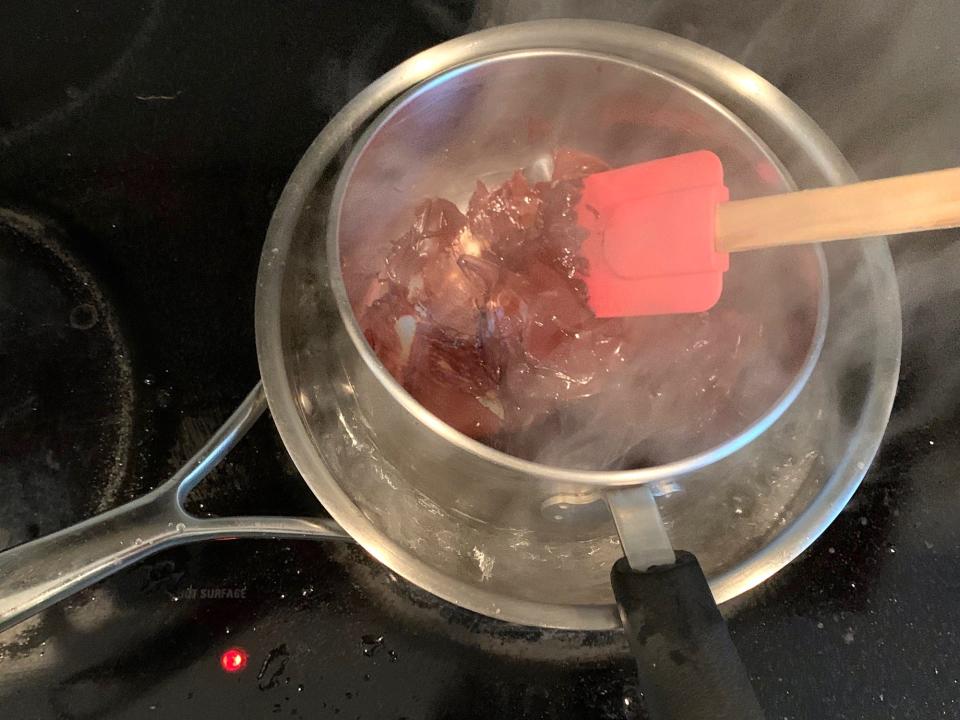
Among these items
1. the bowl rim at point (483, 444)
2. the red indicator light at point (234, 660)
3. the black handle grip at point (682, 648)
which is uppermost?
the bowl rim at point (483, 444)

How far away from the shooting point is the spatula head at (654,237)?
1.87ft

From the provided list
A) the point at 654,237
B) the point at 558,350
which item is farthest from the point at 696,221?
the point at 558,350

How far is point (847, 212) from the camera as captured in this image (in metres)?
0.46

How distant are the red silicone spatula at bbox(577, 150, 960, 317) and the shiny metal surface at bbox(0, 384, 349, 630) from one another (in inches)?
12.8

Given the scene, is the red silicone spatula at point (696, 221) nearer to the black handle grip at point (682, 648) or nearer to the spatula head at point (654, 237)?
the spatula head at point (654, 237)

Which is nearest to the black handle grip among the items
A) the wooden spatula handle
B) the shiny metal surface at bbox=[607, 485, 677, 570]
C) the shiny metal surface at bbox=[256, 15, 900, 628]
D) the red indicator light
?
the shiny metal surface at bbox=[607, 485, 677, 570]

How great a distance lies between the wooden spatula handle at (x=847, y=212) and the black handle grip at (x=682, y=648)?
229 mm

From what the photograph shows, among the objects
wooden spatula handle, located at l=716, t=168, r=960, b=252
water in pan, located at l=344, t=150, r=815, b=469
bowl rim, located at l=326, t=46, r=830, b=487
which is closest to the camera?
wooden spatula handle, located at l=716, t=168, r=960, b=252

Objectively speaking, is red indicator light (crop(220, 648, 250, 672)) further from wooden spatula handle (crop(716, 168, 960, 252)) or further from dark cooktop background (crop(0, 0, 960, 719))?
wooden spatula handle (crop(716, 168, 960, 252))

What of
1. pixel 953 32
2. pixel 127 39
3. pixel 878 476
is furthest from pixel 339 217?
pixel 953 32

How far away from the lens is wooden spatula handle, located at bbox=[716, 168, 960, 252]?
43 cm

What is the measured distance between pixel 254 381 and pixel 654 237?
40cm

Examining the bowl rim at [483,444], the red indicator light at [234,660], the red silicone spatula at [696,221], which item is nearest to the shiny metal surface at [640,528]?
the bowl rim at [483,444]

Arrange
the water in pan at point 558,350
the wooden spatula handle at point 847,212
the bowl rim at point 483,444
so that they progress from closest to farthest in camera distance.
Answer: the wooden spatula handle at point 847,212 → the bowl rim at point 483,444 → the water in pan at point 558,350
